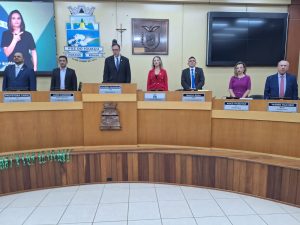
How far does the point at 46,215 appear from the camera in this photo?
234 cm

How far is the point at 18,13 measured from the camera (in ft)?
14.8

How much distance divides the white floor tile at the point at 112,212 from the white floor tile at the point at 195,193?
2.37ft

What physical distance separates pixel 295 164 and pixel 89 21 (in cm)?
422

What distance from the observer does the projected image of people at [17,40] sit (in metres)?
4.52

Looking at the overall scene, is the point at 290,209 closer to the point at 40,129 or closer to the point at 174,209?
the point at 174,209

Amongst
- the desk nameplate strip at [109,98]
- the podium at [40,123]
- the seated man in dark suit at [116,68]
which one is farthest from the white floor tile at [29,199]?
the seated man in dark suit at [116,68]

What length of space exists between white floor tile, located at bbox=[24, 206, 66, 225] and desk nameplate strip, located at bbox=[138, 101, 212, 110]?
1.49 meters

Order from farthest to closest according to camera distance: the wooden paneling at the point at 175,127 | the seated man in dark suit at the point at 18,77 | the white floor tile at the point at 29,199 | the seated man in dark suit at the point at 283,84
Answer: the seated man in dark suit at the point at 18,77 < the seated man in dark suit at the point at 283,84 < the wooden paneling at the point at 175,127 < the white floor tile at the point at 29,199

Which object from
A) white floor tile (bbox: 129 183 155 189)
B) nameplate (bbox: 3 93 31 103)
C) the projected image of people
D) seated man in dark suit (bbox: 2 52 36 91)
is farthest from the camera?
the projected image of people

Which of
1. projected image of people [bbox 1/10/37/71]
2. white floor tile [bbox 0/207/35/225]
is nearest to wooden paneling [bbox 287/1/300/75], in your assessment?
projected image of people [bbox 1/10/37/71]

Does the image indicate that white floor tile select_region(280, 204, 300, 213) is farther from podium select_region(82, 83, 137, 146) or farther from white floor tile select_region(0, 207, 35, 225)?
white floor tile select_region(0, 207, 35, 225)

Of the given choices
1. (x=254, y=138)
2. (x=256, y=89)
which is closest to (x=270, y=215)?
(x=254, y=138)

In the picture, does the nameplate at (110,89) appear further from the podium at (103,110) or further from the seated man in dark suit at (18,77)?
the seated man in dark suit at (18,77)

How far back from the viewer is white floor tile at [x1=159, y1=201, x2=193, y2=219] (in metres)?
2.33
